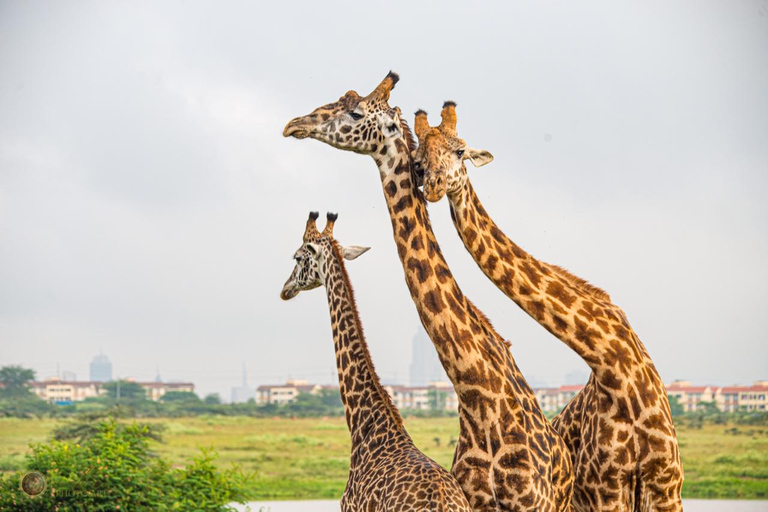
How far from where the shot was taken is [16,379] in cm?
2062

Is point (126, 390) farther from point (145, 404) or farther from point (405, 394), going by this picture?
point (405, 394)

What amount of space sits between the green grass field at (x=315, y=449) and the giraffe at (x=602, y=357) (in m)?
14.0

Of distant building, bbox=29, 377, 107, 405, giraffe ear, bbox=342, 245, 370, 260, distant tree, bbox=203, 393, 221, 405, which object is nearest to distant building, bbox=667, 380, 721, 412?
distant tree, bbox=203, 393, 221, 405

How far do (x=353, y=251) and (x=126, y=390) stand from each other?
17.7m

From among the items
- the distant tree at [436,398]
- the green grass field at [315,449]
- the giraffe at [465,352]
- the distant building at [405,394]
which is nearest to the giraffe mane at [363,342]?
the giraffe at [465,352]

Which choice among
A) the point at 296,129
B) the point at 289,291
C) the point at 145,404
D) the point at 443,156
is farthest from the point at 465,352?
the point at 145,404

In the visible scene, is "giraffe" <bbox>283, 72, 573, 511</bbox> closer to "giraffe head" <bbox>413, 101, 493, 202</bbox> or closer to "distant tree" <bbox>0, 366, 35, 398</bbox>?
"giraffe head" <bbox>413, 101, 493, 202</bbox>

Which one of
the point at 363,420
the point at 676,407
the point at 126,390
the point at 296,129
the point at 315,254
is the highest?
the point at 296,129

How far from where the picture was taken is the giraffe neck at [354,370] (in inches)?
183

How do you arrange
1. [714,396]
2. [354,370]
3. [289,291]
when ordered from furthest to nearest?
[714,396], [289,291], [354,370]

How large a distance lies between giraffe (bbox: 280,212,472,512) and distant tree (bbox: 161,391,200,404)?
16891mm

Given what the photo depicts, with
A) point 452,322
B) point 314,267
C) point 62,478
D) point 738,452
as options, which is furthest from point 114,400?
point 452,322

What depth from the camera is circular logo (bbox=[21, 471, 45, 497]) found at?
21.6 ft

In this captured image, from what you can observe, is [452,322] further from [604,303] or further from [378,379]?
[378,379]
